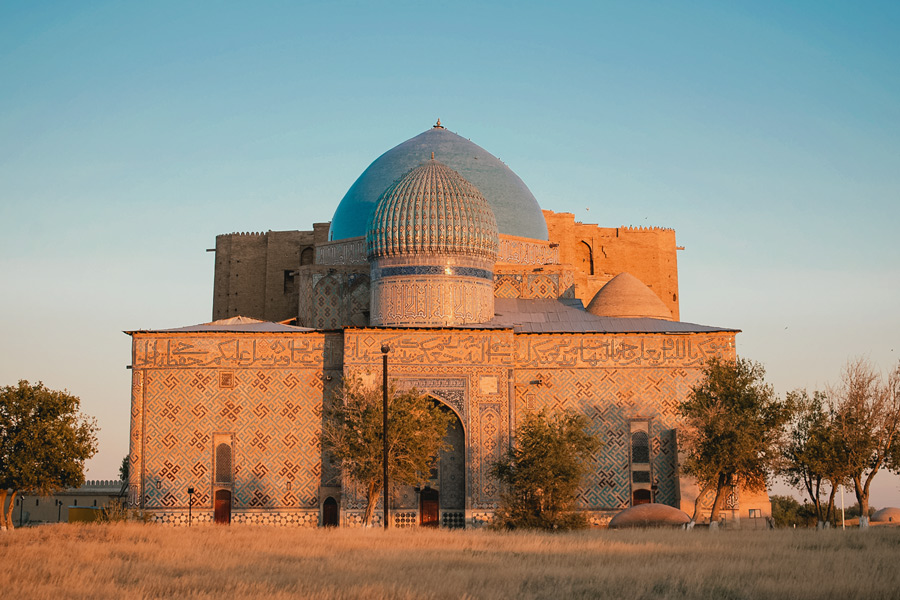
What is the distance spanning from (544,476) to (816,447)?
23.5 feet

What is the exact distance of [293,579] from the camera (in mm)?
16672

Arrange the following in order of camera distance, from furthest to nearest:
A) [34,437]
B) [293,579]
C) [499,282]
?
[499,282] → [34,437] → [293,579]

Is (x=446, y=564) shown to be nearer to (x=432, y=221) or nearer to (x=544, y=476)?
(x=544, y=476)

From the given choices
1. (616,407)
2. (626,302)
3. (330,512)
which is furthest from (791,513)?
(330,512)

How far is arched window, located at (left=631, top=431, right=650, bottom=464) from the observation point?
31078 millimetres

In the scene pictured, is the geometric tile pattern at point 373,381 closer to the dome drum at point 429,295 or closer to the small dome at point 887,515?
the dome drum at point 429,295

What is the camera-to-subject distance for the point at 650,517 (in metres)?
27.7

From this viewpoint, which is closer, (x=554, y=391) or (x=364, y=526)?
(x=364, y=526)

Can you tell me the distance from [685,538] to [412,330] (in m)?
10.6

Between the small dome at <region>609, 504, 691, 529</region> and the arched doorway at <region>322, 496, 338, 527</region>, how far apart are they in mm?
7194

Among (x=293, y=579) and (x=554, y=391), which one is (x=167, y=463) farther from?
(x=293, y=579)

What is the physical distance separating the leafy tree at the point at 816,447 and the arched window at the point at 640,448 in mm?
3376

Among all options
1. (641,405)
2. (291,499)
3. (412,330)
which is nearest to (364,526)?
(291,499)

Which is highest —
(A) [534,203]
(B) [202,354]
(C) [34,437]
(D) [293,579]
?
(A) [534,203]
